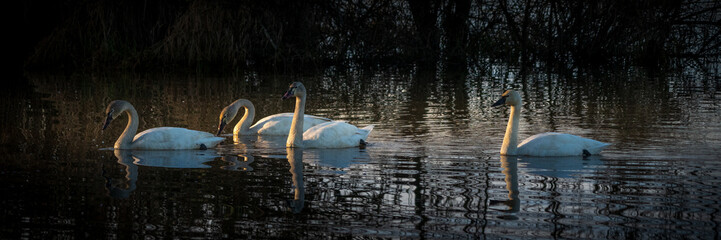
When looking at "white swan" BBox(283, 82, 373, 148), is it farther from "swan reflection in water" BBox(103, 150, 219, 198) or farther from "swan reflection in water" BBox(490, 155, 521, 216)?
"swan reflection in water" BBox(490, 155, 521, 216)

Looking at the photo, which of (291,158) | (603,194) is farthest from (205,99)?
(603,194)

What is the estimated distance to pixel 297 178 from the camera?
7.54 meters

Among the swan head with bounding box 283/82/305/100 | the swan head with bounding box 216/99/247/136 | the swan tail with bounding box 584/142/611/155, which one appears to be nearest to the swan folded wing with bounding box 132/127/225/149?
the swan head with bounding box 283/82/305/100

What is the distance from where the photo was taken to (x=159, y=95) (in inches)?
617

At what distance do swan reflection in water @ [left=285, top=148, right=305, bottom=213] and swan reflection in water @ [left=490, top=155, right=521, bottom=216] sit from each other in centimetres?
137

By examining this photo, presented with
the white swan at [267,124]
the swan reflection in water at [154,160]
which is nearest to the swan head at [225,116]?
the white swan at [267,124]

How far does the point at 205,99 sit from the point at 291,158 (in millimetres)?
6582

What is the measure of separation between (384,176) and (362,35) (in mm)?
15208

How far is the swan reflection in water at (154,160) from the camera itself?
7.50m

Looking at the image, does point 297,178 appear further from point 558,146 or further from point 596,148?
point 596,148

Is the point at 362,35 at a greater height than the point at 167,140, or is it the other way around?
the point at 362,35

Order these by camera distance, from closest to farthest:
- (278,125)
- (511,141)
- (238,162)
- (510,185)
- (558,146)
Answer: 1. (510,185)
2. (238,162)
3. (558,146)
4. (511,141)
5. (278,125)

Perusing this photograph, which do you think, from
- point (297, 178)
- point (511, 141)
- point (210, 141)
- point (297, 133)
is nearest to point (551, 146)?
point (511, 141)

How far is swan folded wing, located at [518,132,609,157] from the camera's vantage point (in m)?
8.66
